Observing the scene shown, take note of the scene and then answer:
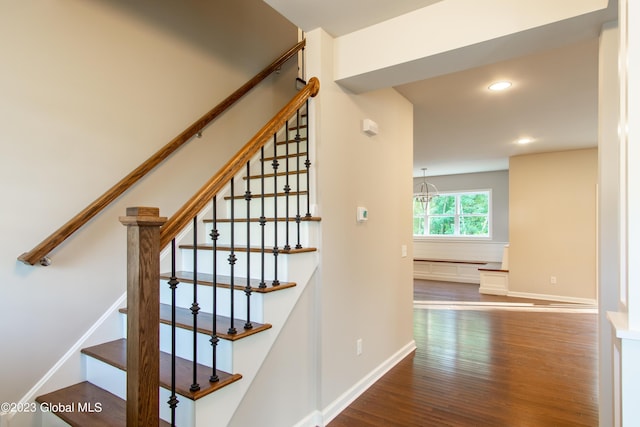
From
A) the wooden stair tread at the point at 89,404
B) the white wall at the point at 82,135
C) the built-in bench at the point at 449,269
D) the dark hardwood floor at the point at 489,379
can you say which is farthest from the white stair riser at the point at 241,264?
the built-in bench at the point at 449,269

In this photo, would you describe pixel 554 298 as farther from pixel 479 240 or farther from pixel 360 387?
pixel 360 387

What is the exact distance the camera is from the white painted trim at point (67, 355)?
5.92 ft

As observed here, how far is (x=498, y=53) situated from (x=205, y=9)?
2166mm

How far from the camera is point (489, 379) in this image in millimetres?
2902

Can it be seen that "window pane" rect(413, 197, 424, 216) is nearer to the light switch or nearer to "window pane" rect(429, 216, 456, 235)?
→ "window pane" rect(429, 216, 456, 235)

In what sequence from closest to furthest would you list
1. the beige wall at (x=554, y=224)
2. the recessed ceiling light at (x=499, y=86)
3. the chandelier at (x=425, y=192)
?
the recessed ceiling light at (x=499, y=86) < the beige wall at (x=554, y=224) < the chandelier at (x=425, y=192)

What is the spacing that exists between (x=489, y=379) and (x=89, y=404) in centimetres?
288

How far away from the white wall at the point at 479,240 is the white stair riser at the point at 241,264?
752 cm

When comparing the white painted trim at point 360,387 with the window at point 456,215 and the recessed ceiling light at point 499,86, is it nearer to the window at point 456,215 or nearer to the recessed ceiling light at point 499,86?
the recessed ceiling light at point 499,86

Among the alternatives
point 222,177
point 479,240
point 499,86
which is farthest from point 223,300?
point 479,240

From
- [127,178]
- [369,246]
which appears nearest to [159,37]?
[127,178]

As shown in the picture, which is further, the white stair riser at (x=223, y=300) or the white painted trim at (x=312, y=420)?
the white painted trim at (x=312, y=420)

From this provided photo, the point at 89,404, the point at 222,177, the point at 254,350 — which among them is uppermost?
the point at 222,177

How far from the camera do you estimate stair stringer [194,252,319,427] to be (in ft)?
5.15
